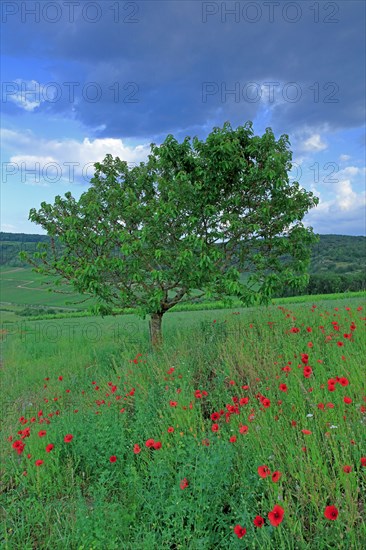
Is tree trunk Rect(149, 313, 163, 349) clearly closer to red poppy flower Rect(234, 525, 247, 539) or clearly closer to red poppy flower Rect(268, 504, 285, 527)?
red poppy flower Rect(234, 525, 247, 539)

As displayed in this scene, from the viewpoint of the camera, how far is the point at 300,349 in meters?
5.95

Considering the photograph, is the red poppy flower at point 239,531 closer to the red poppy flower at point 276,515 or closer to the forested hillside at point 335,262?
the red poppy flower at point 276,515

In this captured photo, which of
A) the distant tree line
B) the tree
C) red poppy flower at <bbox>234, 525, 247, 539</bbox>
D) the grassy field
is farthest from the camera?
the distant tree line

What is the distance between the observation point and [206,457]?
330cm

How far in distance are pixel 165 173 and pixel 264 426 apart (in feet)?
23.1

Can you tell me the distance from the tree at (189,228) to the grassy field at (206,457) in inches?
64.5

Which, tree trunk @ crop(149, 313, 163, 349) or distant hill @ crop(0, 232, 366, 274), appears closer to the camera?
tree trunk @ crop(149, 313, 163, 349)

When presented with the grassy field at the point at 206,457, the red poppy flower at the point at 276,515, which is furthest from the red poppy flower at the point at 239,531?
the red poppy flower at the point at 276,515

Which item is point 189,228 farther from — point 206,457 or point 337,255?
point 337,255

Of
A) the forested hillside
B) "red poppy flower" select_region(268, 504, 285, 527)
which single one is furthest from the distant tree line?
"red poppy flower" select_region(268, 504, 285, 527)

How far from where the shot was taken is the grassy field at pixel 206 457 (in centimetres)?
284

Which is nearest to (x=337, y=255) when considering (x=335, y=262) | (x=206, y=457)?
(x=335, y=262)

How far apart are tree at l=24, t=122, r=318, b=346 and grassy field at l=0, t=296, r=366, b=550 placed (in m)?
1.64

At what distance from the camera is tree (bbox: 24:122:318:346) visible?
26.3 feet
